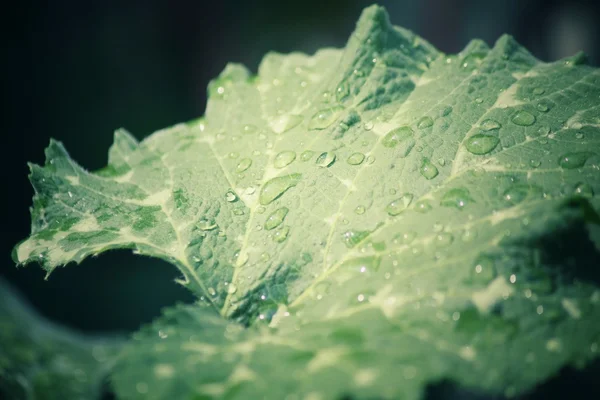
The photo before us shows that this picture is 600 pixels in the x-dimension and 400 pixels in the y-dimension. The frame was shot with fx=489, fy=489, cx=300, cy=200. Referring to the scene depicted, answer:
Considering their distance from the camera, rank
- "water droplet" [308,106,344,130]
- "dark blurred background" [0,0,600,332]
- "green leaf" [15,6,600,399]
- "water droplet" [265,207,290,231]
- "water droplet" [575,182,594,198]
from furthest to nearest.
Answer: "dark blurred background" [0,0,600,332]
"water droplet" [308,106,344,130]
"water droplet" [265,207,290,231]
"water droplet" [575,182,594,198]
"green leaf" [15,6,600,399]

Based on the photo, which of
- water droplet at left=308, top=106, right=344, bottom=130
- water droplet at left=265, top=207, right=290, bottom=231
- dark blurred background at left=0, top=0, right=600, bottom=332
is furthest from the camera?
dark blurred background at left=0, top=0, right=600, bottom=332

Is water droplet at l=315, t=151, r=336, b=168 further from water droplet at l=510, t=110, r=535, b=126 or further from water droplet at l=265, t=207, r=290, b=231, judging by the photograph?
water droplet at l=510, t=110, r=535, b=126

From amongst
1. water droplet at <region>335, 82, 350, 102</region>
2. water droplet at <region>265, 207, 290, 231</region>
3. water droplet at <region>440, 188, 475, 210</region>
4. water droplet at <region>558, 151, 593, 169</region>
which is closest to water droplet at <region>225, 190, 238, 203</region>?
water droplet at <region>265, 207, 290, 231</region>

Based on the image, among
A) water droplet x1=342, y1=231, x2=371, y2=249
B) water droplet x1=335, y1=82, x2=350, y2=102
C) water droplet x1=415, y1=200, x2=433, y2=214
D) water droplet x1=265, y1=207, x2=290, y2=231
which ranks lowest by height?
water droplet x1=342, y1=231, x2=371, y2=249

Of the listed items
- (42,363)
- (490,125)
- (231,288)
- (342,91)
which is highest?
(342,91)

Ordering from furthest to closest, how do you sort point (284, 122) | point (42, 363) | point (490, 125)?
point (42, 363)
point (284, 122)
point (490, 125)

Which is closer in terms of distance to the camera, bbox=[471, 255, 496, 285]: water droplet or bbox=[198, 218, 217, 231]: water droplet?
bbox=[471, 255, 496, 285]: water droplet

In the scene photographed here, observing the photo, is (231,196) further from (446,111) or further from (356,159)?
(446,111)

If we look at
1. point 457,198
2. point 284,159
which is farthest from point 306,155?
point 457,198
